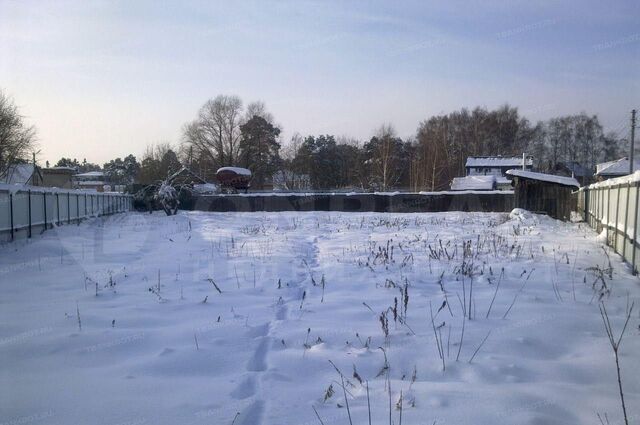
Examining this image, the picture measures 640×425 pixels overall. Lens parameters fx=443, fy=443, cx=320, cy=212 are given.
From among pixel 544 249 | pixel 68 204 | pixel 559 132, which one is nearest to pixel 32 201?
pixel 68 204

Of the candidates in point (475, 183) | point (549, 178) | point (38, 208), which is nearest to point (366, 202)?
point (549, 178)

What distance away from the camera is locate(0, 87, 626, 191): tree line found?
5238 centimetres

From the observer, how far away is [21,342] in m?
3.87

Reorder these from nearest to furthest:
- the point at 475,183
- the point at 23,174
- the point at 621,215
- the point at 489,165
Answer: the point at 621,215 → the point at 23,174 → the point at 475,183 → the point at 489,165

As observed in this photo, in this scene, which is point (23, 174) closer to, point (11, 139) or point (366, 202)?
point (11, 139)

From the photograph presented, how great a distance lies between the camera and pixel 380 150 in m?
48.1

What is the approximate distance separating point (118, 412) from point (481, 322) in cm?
312

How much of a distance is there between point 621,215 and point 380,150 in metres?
40.6

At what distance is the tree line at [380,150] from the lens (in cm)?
5238

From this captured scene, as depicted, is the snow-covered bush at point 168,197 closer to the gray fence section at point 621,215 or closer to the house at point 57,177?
the gray fence section at point 621,215

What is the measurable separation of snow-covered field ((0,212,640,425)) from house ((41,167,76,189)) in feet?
155

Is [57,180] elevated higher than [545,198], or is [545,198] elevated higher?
[57,180]

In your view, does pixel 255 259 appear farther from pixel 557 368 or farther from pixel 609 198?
pixel 609 198

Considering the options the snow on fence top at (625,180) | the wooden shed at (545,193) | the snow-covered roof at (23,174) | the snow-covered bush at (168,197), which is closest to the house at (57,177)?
the snow-covered roof at (23,174)
